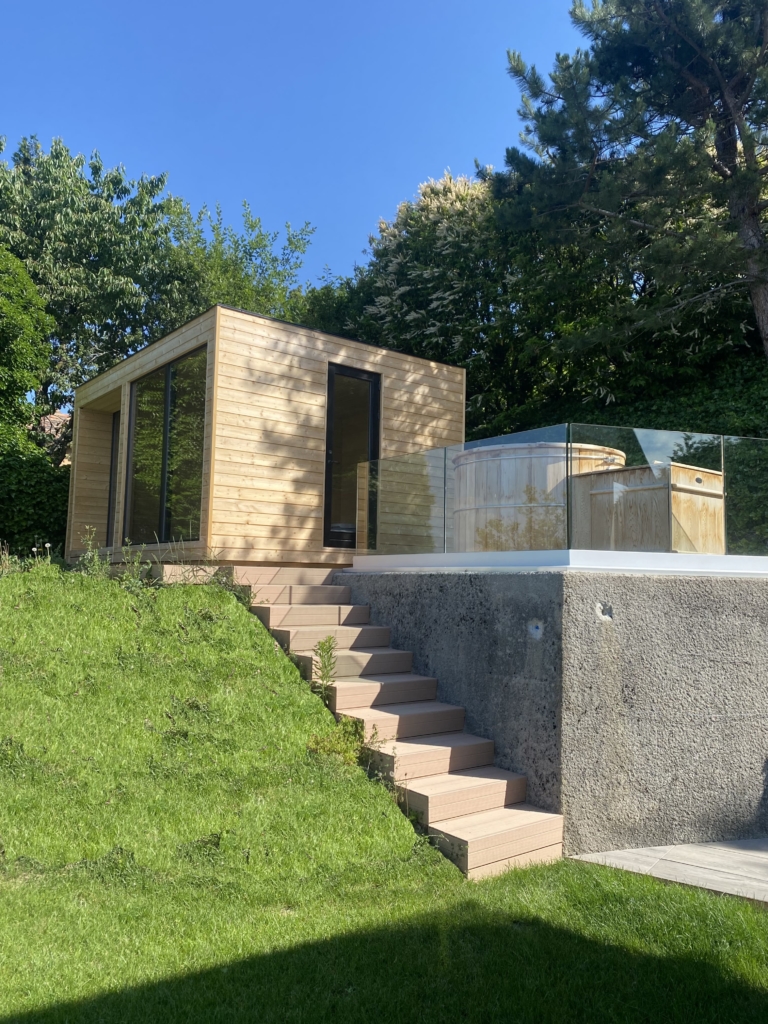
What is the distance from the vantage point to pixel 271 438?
8.59 m

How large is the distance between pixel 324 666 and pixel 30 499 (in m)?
10.4

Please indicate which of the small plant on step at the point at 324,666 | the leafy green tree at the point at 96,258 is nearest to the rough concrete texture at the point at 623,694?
the small plant on step at the point at 324,666

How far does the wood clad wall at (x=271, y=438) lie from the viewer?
323 inches

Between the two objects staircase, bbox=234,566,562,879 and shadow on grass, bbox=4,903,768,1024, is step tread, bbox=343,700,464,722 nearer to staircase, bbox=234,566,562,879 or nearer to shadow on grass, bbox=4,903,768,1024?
staircase, bbox=234,566,562,879

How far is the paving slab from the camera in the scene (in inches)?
165

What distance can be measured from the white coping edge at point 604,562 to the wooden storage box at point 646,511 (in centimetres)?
6

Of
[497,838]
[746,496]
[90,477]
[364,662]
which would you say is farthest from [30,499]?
[746,496]

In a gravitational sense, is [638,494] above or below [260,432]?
below

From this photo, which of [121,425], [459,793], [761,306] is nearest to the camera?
[459,793]

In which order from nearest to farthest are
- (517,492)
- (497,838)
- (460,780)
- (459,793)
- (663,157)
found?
(497,838), (459,793), (460,780), (517,492), (663,157)

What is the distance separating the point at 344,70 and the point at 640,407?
11.7 meters

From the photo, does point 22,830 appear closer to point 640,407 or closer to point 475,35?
point 640,407

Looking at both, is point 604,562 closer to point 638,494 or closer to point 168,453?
point 638,494

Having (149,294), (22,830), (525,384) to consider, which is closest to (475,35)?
(525,384)
